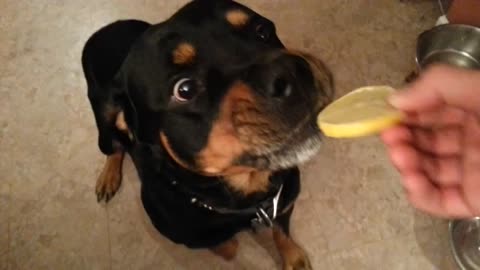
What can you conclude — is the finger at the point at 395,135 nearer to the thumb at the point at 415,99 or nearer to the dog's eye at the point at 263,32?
the thumb at the point at 415,99

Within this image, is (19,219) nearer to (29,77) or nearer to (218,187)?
(29,77)

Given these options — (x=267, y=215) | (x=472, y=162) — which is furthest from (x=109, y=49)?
(x=472, y=162)

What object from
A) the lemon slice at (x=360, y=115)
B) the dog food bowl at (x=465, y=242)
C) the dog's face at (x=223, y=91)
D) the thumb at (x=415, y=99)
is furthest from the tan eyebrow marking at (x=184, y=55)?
the dog food bowl at (x=465, y=242)

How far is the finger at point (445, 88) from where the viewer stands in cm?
107

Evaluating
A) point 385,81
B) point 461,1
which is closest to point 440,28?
point 461,1

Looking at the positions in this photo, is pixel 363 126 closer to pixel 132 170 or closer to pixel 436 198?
pixel 436 198

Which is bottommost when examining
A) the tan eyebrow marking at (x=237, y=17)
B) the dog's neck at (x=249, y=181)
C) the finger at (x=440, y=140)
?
the dog's neck at (x=249, y=181)

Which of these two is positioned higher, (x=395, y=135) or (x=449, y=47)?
(x=395, y=135)

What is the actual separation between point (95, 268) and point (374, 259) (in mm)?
973

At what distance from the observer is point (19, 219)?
195 cm

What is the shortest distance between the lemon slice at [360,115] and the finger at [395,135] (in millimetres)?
47

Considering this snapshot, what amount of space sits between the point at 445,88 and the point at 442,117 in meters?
0.10

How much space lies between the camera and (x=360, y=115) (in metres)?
0.96

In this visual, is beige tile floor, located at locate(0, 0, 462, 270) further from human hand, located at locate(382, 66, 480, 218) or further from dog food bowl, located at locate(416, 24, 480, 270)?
human hand, located at locate(382, 66, 480, 218)
